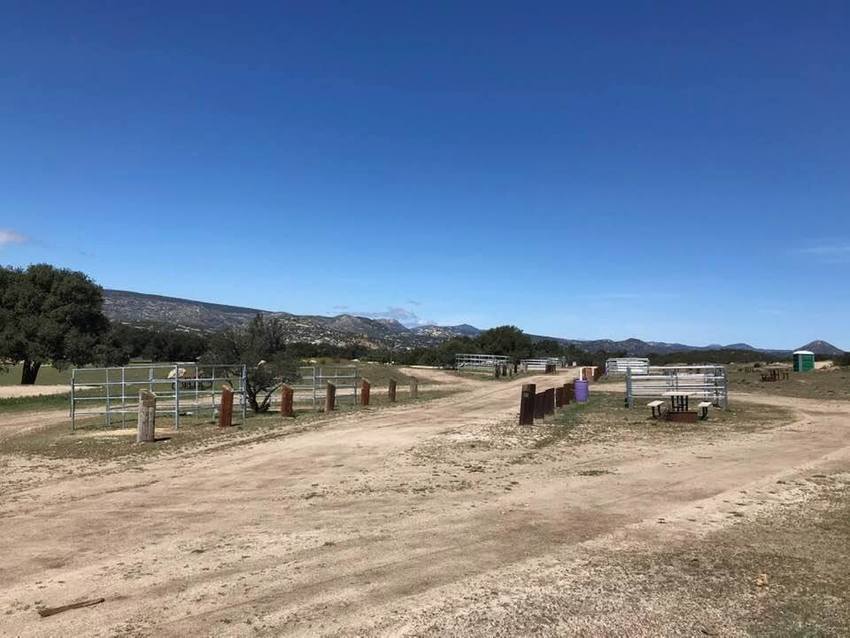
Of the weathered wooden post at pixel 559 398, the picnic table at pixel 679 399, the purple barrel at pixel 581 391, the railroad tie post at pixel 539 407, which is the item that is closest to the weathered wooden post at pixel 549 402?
the railroad tie post at pixel 539 407

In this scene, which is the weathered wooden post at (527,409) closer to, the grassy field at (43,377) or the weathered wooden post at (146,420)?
the weathered wooden post at (146,420)

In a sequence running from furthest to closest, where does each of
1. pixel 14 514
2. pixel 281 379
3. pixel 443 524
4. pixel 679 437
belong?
1. pixel 281 379
2. pixel 679 437
3. pixel 14 514
4. pixel 443 524

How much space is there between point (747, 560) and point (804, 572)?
1.61 feet

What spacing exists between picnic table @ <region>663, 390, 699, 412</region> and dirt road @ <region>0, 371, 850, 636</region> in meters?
6.19

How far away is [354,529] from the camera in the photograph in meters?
7.64

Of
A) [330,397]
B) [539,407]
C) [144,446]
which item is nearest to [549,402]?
[539,407]

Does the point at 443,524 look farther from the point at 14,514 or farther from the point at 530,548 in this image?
the point at 14,514

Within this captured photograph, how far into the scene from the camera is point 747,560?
6500 mm

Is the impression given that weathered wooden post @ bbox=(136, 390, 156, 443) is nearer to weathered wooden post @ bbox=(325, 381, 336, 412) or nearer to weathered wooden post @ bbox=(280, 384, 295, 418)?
weathered wooden post @ bbox=(280, 384, 295, 418)

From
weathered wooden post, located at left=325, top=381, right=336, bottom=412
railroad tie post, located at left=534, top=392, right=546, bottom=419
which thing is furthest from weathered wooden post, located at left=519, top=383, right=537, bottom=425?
weathered wooden post, located at left=325, top=381, right=336, bottom=412

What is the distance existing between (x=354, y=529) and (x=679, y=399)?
17.8m

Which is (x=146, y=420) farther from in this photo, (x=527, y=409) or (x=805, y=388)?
(x=805, y=388)

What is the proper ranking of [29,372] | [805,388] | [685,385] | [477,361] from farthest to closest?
[477,361], [29,372], [805,388], [685,385]

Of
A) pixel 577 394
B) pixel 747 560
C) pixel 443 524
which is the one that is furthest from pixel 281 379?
pixel 747 560
